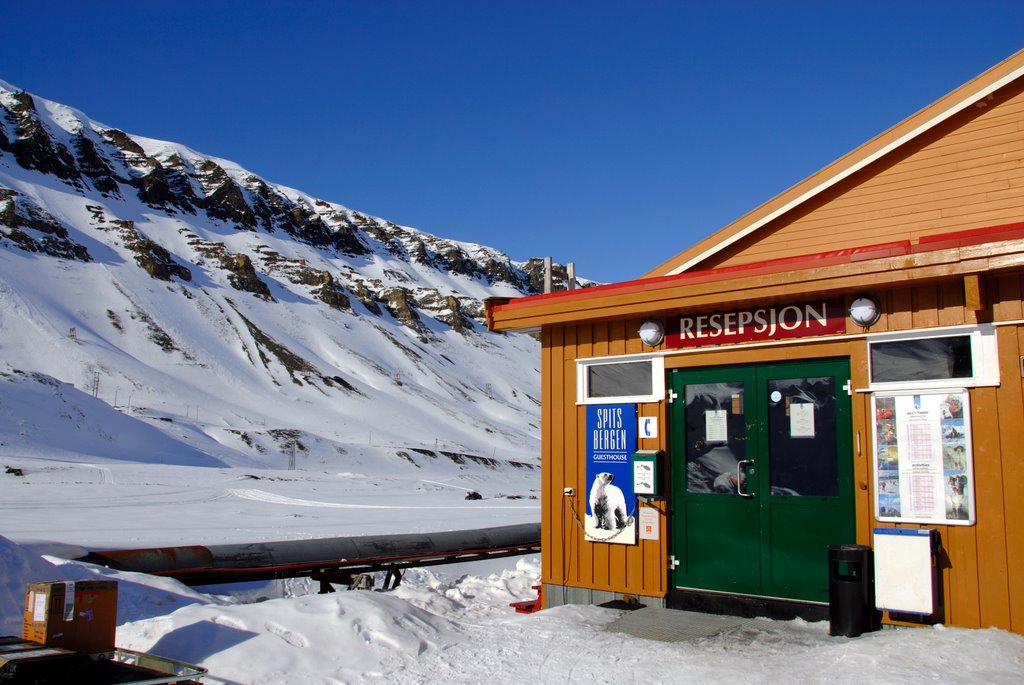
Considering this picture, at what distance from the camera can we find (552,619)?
8.80 metres

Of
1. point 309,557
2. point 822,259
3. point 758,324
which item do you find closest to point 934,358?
point 822,259

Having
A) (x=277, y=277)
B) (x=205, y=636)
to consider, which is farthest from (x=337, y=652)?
(x=277, y=277)

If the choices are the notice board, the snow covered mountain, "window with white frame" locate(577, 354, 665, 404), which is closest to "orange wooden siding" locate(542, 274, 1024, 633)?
"window with white frame" locate(577, 354, 665, 404)

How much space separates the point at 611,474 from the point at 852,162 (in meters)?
4.38

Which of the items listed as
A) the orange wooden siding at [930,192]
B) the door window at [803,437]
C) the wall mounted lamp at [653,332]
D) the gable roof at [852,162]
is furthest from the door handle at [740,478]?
the gable roof at [852,162]

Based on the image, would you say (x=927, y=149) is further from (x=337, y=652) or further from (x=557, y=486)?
(x=337, y=652)

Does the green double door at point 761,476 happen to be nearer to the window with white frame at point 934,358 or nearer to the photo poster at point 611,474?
the window with white frame at point 934,358

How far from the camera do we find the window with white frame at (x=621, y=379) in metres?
9.79

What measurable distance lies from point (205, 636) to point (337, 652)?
1107mm

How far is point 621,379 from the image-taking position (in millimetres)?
10109

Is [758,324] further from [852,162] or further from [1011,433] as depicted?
[1011,433]

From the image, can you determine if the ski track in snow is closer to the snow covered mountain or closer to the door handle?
the snow covered mountain

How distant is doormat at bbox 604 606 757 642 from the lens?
8180 millimetres

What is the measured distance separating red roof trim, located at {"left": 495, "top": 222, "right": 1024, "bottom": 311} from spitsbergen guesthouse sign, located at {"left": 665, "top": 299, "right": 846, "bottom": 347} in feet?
1.50
